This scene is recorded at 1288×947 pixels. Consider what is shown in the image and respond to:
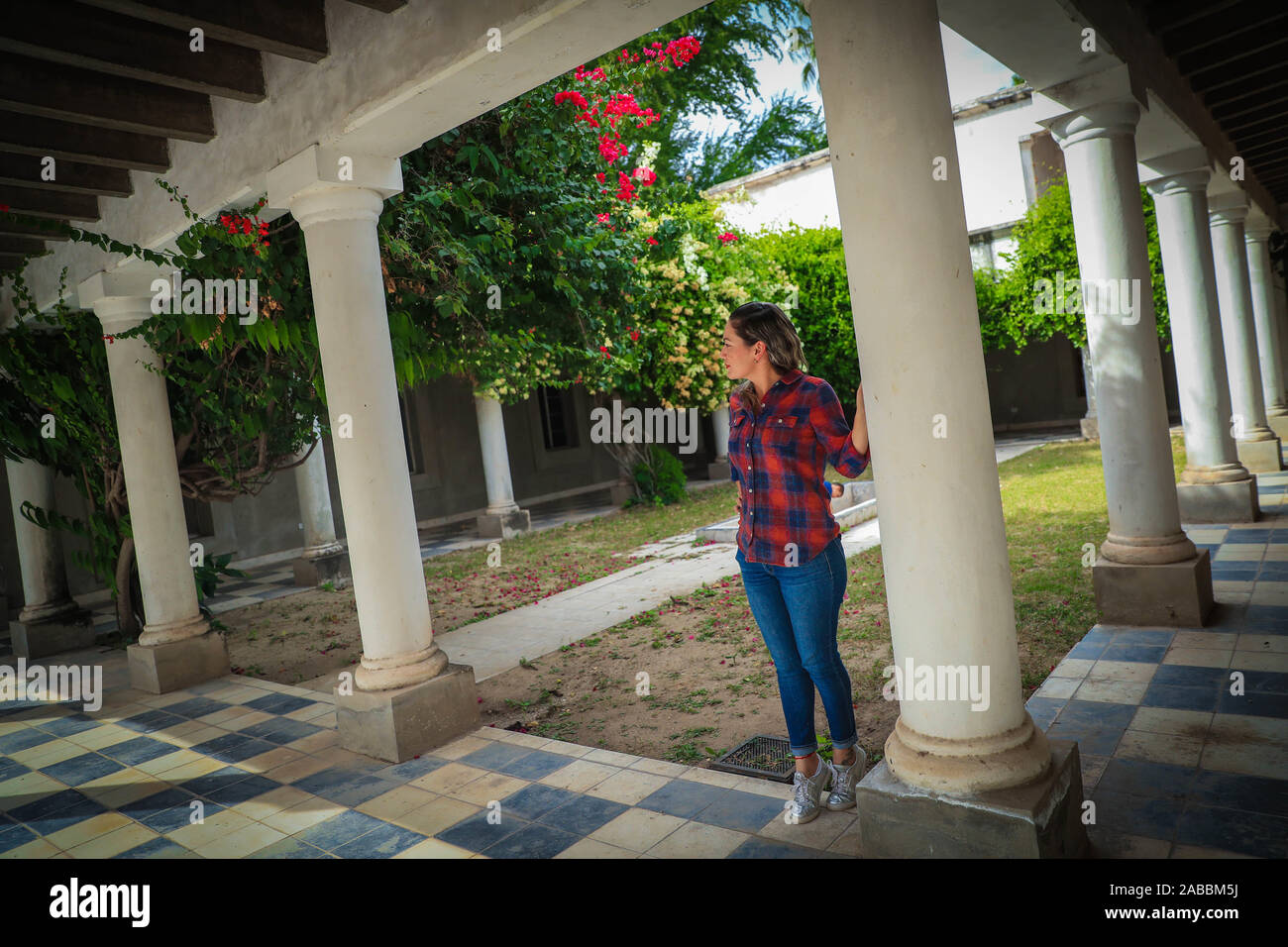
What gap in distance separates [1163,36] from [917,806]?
564 centimetres

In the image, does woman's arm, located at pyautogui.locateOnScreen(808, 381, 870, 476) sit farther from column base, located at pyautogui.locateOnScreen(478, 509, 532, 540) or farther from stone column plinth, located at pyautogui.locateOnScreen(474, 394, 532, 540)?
stone column plinth, located at pyautogui.locateOnScreen(474, 394, 532, 540)

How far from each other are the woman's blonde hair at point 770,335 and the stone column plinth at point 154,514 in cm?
526

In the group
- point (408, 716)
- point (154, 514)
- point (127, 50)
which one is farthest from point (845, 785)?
point (154, 514)

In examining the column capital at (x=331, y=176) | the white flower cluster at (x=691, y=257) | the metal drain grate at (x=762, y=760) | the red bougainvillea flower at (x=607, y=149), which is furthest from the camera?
the white flower cluster at (x=691, y=257)

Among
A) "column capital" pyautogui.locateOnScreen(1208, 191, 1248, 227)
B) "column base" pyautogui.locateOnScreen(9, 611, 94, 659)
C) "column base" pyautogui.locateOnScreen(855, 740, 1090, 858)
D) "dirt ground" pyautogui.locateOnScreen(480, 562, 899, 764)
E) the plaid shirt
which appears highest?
"column capital" pyautogui.locateOnScreen(1208, 191, 1248, 227)

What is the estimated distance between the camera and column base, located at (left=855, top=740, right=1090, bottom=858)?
2629 millimetres

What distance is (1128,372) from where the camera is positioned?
5301 mm

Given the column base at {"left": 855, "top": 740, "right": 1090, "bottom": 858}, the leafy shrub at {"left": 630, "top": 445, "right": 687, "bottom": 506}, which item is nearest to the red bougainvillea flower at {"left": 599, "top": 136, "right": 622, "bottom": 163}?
the column base at {"left": 855, "top": 740, "right": 1090, "bottom": 858}

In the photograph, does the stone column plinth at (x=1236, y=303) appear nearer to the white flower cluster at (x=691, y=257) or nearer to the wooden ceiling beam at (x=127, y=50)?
the white flower cluster at (x=691, y=257)

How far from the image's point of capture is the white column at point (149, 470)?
21.4 feet

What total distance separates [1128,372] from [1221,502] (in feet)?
12.1

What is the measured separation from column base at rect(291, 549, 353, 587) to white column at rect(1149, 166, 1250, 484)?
9951 mm

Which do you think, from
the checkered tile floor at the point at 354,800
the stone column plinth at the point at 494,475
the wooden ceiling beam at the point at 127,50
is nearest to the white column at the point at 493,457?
the stone column plinth at the point at 494,475
